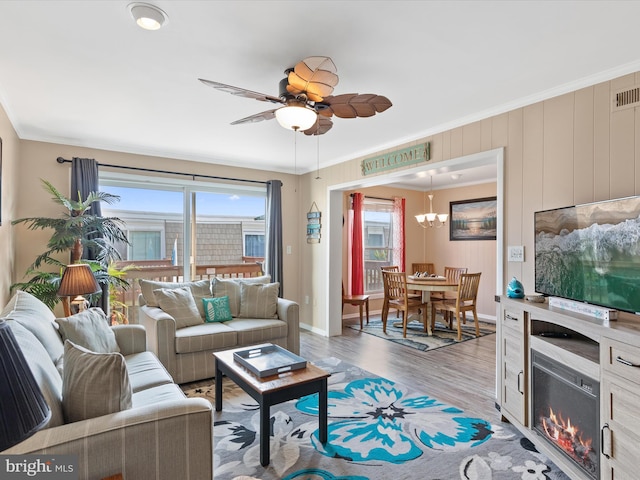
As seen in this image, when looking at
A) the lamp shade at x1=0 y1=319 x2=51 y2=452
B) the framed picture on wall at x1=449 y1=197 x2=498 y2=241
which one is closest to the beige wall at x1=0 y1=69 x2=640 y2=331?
the framed picture on wall at x1=449 y1=197 x2=498 y2=241

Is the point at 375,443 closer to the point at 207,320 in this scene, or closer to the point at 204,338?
→ the point at 204,338

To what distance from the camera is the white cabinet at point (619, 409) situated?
1589mm

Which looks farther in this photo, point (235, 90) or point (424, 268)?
point (424, 268)

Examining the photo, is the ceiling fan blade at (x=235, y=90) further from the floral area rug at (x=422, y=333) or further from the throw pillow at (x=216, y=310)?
the floral area rug at (x=422, y=333)

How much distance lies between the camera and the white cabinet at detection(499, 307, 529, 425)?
2441mm

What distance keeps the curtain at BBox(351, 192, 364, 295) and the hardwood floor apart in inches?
42.7

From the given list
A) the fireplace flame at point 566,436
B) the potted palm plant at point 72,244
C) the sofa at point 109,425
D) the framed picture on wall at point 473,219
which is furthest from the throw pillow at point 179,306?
the framed picture on wall at point 473,219

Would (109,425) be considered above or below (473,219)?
below

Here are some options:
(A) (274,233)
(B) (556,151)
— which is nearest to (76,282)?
(A) (274,233)

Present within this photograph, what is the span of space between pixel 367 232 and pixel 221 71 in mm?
4667

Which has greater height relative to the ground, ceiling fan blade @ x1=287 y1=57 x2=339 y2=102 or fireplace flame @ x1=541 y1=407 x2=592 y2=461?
ceiling fan blade @ x1=287 y1=57 x2=339 y2=102

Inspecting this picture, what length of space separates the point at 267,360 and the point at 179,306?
5.10 feet

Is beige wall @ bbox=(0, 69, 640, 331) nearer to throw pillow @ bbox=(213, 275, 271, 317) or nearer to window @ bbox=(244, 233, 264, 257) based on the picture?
window @ bbox=(244, 233, 264, 257)

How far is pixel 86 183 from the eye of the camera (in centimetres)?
405
